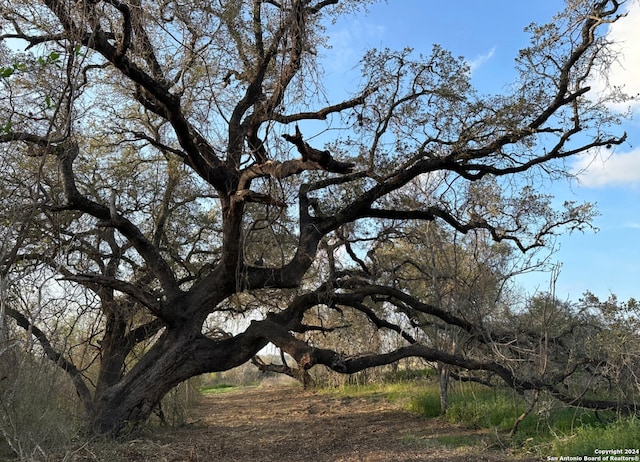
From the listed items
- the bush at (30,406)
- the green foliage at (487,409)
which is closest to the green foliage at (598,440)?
the green foliage at (487,409)

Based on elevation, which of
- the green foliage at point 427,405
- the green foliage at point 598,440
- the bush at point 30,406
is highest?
the bush at point 30,406

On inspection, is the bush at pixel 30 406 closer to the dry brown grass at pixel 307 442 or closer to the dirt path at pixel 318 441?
the dry brown grass at pixel 307 442

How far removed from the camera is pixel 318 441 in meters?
9.23

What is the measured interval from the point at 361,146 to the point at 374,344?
32.2 ft

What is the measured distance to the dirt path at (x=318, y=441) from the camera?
7.26m

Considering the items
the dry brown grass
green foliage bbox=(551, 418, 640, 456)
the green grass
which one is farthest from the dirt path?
green foliage bbox=(551, 418, 640, 456)

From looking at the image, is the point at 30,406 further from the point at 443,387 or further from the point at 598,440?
the point at 443,387

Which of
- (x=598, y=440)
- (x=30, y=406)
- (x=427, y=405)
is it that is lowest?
(x=427, y=405)

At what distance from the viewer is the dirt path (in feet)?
23.8

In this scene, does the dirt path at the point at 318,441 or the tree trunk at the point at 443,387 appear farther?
the tree trunk at the point at 443,387

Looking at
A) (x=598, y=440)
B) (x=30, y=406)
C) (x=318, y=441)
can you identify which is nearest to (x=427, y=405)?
(x=318, y=441)

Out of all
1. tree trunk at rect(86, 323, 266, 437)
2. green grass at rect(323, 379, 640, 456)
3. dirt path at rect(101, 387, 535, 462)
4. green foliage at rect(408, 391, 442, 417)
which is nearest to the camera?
green grass at rect(323, 379, 640, 456)

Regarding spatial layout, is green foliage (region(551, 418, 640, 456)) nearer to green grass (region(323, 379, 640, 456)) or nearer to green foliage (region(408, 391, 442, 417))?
green grass (region(323, 379, 640, 456))

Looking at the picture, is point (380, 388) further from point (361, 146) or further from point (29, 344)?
point (29, 344)
